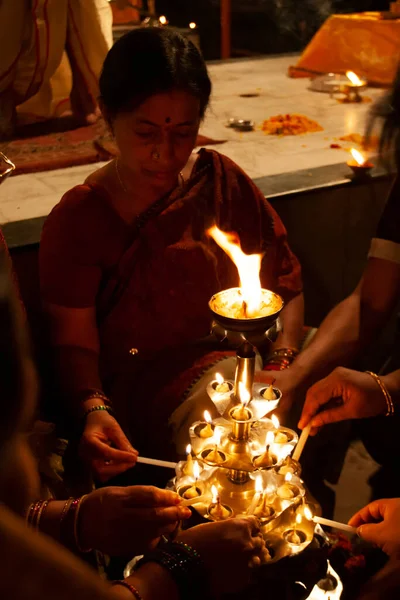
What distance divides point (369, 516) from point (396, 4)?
22.2ft

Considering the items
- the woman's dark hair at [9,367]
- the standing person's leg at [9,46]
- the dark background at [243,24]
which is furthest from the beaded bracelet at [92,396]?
the dark background at [243,24]

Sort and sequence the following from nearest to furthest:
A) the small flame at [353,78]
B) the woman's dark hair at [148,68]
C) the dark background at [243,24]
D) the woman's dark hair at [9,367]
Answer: the woman's dark hair at [9,367] → the woman's dark hair at [148,68] → the small flame at [353,78] → the dark background at [243,24]

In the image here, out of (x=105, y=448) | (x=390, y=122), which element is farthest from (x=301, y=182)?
(x=105, y=448)

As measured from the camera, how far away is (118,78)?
1.89 m

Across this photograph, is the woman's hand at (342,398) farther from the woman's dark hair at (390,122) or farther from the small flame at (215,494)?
the woman's dark hair at (390,122)

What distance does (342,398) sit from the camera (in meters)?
1.79

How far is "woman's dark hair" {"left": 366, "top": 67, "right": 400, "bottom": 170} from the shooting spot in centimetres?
193

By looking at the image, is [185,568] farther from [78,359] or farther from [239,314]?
[78,359]

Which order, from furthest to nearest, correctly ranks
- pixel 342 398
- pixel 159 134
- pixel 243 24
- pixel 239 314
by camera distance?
pixel 243 24 → pixel 159 134 → pixel 342 398 → pixel 239 314

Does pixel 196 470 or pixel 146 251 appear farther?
pixel 146 251

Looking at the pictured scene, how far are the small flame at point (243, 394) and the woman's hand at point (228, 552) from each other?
232 millimetres

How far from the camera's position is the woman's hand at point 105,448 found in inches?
63.7

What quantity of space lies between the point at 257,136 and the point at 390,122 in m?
2.32

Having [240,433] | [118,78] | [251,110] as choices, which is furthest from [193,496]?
[251,110]
